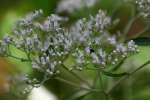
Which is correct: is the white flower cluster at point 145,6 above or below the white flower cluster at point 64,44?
above

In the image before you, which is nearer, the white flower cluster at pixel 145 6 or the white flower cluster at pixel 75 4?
the white flower cluster at pixel 145 6

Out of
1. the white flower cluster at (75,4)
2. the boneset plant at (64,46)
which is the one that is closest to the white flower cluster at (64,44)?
the boneset plant at (64,46)

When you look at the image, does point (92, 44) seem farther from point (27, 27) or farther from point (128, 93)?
point (128, 93)

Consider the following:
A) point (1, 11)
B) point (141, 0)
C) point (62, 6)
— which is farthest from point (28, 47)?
point (1, 11)

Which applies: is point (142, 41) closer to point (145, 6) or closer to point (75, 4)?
point (145, 6)

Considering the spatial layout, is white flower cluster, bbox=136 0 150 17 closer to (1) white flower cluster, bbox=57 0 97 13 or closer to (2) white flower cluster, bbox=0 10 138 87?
(2) white flower cluster, bbox=0 10 138 87

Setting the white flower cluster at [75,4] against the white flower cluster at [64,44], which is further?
the white flower cluster at [75,4]

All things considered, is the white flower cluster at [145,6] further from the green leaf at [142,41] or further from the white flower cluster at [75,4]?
the white flower cluster at [75,4]

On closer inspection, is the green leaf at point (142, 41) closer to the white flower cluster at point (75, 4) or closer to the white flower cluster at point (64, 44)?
the white flower cluster at point (64, 44)

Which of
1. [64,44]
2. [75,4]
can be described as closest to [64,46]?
[64,44]
